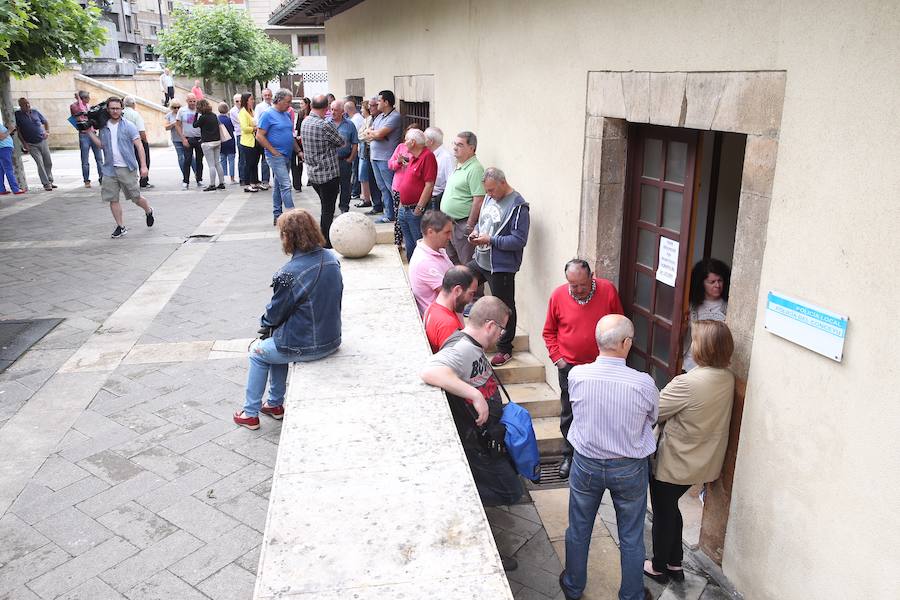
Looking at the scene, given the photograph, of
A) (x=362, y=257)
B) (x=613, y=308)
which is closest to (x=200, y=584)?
(x=613, y=308)

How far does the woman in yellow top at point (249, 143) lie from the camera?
14508 mm

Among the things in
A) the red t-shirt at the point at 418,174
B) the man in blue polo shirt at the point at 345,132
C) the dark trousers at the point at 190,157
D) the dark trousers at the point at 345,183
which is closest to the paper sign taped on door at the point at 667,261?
the red t-shirt at the point at 418,174

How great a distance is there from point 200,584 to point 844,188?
3495 millimetres

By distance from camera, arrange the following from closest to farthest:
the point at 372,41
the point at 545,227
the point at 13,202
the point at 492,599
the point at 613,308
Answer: the point at 492,599 < the point at 613,308 < the point at 545,227 < the point at 372,41 < the point at 13,202

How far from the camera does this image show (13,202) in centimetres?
1440

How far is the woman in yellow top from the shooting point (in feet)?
47.6

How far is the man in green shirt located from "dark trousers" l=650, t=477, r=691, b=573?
→ 10.2 feet

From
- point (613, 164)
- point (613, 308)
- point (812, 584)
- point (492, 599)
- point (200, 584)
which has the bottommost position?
point (200, 584)

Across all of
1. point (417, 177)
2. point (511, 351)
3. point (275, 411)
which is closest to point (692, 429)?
point (511, 351)

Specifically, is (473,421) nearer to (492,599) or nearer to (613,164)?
(492,599)

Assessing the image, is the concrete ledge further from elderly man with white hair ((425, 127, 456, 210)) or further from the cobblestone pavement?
elderly man with white hair ((425, 127, 456, 210))

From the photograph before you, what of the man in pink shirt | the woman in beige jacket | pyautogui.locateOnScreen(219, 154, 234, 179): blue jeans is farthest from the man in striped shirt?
pyautogui.locateOnScreen(219, 154, 234, 179): blue jeans

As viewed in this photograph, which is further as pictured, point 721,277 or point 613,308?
point 613,308

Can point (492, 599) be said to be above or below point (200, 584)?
above
